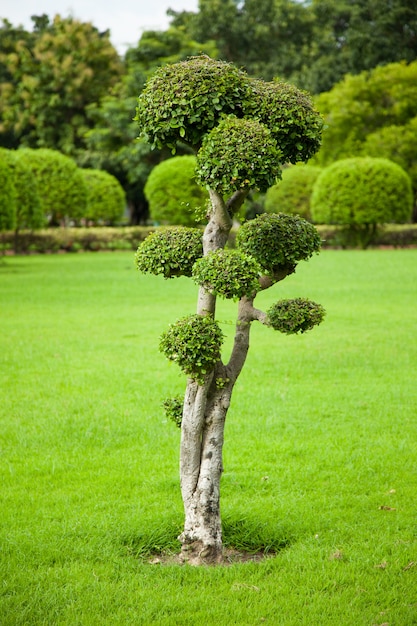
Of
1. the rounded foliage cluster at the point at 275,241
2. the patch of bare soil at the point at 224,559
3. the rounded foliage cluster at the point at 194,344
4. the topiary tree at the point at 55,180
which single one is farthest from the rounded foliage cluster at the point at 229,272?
the topiary tree at the point at 55,180

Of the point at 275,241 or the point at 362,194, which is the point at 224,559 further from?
the point at 362,194

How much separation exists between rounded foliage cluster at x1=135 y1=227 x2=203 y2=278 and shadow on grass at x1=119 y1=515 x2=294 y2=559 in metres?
1.65

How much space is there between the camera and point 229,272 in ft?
14.1

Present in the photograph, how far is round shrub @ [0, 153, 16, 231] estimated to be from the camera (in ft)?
80.1

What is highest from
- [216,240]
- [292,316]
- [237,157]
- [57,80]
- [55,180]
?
[57,80]

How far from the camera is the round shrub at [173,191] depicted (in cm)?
3441

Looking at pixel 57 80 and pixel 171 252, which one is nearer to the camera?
pixel 171 252

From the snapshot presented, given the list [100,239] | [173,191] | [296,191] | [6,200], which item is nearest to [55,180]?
[100,239]

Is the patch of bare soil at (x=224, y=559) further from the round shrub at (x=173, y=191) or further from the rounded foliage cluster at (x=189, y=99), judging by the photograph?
the round shrub at (x=173, y=191)

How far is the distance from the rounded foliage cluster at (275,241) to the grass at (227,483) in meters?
0.63

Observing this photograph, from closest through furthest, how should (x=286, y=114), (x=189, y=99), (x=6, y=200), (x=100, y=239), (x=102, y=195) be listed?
(x=189, y=99) → (x=286, y=114) → (x=6, y=200) → (x=100, y=239) → (x=102, y=195)

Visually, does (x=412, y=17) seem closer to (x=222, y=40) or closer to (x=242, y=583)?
(x=222, y=40)

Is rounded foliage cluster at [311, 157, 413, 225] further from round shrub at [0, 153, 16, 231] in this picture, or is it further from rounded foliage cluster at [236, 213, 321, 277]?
rounded foliage cluster at [236, 213, 321, 277]

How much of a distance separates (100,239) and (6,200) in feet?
39.4
